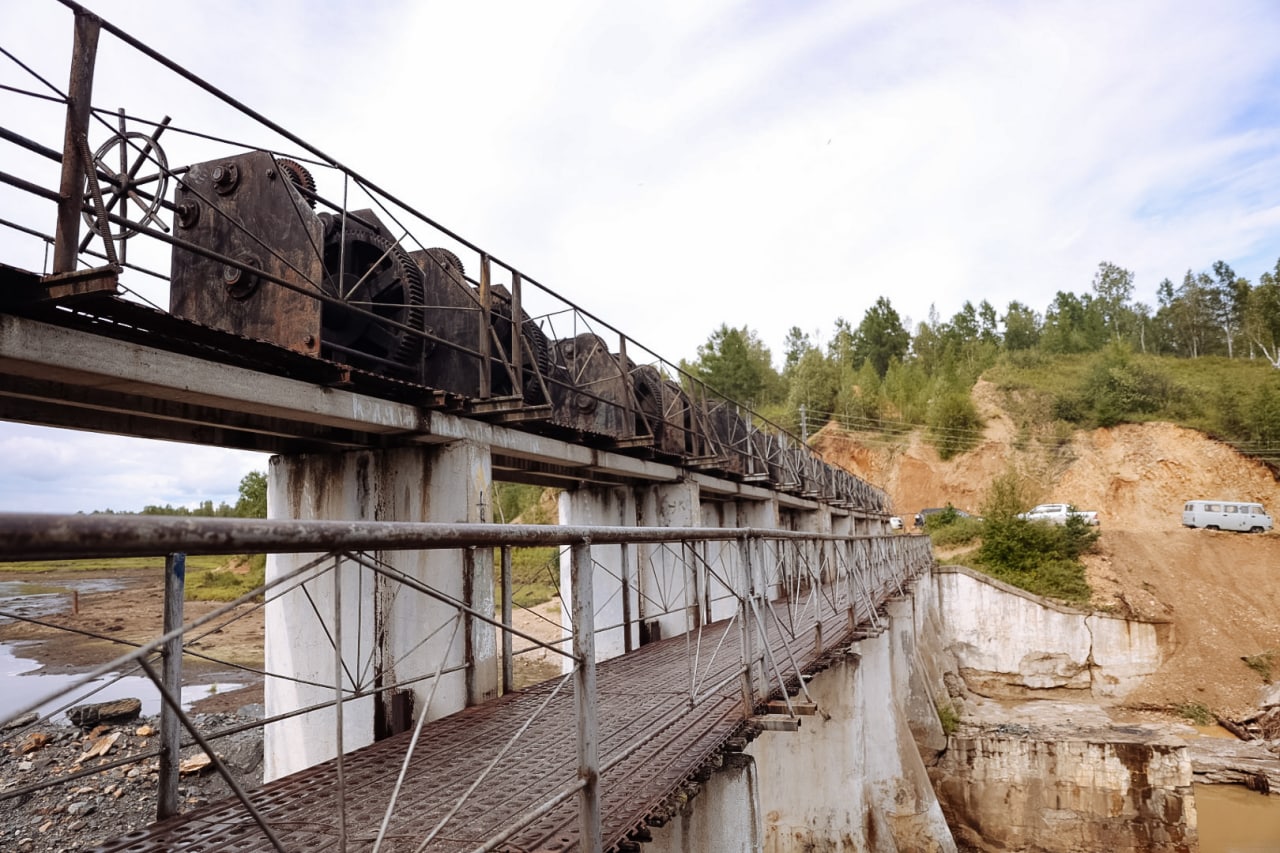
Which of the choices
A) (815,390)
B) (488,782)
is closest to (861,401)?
(815,390)

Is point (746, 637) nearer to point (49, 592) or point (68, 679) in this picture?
point (68, 679)

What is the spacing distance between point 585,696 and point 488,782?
144 cm

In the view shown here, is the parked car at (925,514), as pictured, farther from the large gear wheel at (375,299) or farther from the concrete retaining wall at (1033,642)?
the large gear wheel at (375,299)

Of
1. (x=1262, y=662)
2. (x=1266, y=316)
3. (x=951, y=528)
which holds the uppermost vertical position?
(x=1266, y=316)

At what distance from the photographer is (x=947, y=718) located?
17750 mm

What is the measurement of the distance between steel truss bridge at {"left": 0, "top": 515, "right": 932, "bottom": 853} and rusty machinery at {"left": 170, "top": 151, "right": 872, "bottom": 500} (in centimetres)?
202

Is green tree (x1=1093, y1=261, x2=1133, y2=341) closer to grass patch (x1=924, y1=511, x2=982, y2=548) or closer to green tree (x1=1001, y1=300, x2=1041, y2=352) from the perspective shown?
green tree (x1=1001, y1=300, x2=1041, y2=352)

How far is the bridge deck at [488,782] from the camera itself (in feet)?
10.2

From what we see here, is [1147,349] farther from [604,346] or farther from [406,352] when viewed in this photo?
[406,352]

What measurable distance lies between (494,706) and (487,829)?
299 cm

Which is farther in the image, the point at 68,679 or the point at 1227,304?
the point at 1227,304

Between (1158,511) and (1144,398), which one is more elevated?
(1144,398)

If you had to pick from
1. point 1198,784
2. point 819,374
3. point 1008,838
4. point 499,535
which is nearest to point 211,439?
point 499,535

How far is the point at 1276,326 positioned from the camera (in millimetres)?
55469
